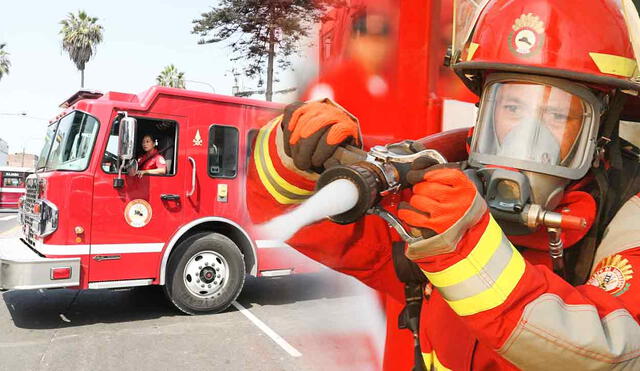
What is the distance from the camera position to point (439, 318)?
1223 mm

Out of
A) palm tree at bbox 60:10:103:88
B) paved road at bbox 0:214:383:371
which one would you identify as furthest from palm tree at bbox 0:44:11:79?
paved road at bbox 0:214:383:371

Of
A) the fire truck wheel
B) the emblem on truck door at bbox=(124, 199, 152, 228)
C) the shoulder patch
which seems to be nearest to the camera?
the shoulder patch

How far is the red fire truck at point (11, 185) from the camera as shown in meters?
20.9

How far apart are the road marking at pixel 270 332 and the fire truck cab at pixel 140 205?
331 mm

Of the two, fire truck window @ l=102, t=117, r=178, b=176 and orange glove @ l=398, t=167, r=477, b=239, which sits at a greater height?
fire truck window @ l=102, t=117, r=178, b=176

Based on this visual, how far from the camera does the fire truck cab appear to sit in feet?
16.6

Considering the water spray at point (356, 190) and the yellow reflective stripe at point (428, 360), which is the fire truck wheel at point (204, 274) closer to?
the yellow reflective stripe at point (428, 360)

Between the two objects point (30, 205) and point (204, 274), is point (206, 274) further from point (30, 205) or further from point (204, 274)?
point (30, 205)

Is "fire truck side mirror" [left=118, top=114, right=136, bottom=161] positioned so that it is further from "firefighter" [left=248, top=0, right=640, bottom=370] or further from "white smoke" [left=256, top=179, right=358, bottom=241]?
"white smoke" [left=256, top=179, right=358, bottom=241]

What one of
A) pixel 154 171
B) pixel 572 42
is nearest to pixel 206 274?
pixel 154 171

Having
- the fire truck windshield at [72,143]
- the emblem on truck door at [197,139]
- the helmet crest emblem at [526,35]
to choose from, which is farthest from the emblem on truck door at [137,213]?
the helmet crest emblem at [526,35]

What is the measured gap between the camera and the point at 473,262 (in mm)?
874

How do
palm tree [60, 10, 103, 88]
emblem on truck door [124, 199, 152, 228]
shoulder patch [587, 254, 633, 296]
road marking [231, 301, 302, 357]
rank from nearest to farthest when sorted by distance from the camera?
shoulder patch [587, 254, 633, 296] < road marking [231, 301, 302, 357] < emblem on truck door [124, 199, 152, 228] < palm tree [60, 10, 103, 88]

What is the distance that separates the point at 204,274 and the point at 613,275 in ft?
17.0
